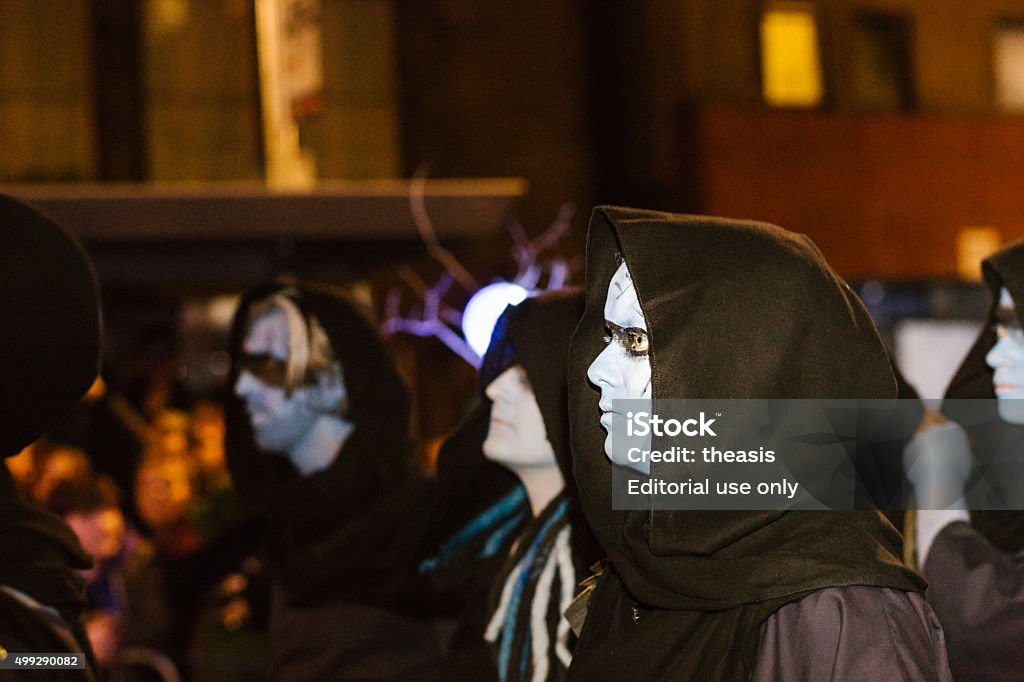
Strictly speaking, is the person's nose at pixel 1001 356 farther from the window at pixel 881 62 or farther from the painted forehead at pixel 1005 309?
the window at pixel 881 62

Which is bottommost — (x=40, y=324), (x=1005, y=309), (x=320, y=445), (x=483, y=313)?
(x=483, y=313)

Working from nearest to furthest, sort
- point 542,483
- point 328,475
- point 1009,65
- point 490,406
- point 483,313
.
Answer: point 542,483, point 490,406, point 328,475, point 483,313, point 1009,65

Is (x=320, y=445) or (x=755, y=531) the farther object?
(x=320, y=445)

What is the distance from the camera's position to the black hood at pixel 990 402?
2.87 meters

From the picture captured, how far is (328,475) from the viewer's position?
3684 millimetres

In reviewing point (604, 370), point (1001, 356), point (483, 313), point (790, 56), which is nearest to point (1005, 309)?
point (1001, 356)

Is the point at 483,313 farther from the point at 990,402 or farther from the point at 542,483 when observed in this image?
the point at 990,402

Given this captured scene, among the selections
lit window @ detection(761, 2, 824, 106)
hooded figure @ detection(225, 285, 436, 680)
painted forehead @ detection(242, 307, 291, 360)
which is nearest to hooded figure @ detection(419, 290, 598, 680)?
hooded figure @ detection(225, 285, 436, 680)

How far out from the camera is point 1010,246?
117 inches

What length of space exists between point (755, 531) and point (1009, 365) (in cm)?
120

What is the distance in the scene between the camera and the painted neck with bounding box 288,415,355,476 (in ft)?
12.2

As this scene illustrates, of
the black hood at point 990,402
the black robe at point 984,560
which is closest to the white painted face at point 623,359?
the black robe at point 984,560

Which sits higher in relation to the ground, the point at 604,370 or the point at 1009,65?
the point at 1009,65

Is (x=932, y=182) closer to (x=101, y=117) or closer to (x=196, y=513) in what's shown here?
(x=101, y=117)
